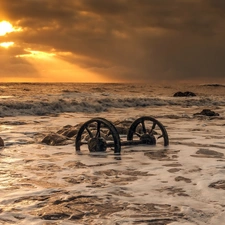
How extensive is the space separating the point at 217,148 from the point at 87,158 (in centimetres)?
336

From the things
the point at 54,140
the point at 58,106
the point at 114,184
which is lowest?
the point at 114,184

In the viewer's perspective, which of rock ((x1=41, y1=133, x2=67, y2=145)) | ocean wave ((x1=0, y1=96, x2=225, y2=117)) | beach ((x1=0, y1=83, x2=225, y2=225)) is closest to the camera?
beach ((x1=0, y1=83, x2=225, y2=225))

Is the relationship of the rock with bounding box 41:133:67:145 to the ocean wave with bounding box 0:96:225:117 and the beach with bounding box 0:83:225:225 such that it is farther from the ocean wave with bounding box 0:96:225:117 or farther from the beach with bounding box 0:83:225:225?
the ocean wave with bounding box 0:96:225:117

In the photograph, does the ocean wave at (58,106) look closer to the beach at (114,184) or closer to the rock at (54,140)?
the rock at (54,140)

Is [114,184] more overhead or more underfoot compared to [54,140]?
more underfoot

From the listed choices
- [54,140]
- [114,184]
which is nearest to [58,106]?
[54,140]

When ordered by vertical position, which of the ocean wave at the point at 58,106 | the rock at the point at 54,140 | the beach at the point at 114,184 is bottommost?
the beach at the point at 114,184

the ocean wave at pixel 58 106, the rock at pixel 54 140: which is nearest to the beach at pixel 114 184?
the rock at pixel 54 140

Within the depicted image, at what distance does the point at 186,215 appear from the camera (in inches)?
188

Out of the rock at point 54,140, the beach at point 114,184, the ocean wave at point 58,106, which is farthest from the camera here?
the ocean wave at point 58,106

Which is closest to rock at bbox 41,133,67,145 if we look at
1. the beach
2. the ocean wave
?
the beach

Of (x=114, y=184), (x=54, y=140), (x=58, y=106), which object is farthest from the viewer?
(x=58, y=106)

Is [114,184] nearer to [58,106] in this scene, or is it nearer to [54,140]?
[54,140]

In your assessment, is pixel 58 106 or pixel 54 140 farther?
pixel 58 106
